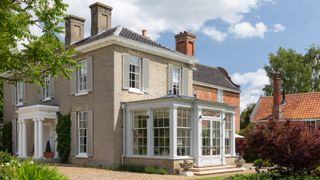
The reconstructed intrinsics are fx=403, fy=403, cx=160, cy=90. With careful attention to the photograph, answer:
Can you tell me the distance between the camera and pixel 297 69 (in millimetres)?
51562

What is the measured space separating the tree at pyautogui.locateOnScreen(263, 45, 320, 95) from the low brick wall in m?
36.2

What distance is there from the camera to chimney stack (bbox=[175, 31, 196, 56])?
2720cm

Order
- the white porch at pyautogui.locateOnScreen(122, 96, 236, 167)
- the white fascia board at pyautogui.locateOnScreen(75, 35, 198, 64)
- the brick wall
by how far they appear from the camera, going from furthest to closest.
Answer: the brick wall → the white fascia board at pyautogui.locateOnScreen(75, 35, 198, 64) → the white porch at pyautogui.locateOnScreen(122, 96, 236, 167)

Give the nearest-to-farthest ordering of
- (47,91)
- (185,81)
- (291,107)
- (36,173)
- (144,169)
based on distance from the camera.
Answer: (36,173), (144,169), (185,81), (47,91), (291,107)

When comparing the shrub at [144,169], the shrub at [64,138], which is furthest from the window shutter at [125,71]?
the shrub at [64,138]

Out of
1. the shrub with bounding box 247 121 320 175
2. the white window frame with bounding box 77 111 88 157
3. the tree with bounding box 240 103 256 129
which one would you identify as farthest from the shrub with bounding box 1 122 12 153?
the tree with bounding box 240 103 256 129

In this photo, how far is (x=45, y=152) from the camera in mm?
24703

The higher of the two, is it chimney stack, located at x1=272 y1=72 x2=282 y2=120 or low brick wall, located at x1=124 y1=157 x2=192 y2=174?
chimney stack, located at x1=272 y1=72 x2=282 y2=120

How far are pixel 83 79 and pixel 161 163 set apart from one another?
7532mm

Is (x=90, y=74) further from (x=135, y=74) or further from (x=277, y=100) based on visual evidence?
(x=277, y=100)

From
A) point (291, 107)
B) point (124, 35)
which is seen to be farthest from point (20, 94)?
point (291, 107)

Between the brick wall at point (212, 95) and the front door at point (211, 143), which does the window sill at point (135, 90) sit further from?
the brick wall at point (212, 95)

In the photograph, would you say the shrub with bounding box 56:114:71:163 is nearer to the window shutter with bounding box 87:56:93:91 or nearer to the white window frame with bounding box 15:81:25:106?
the window shutter with bounding box 87:56:93:91

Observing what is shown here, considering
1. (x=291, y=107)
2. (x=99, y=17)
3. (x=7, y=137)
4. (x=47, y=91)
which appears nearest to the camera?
(x=99, y=17)
